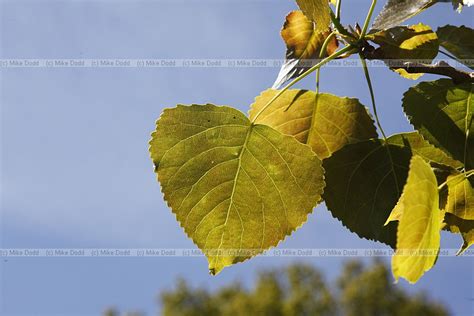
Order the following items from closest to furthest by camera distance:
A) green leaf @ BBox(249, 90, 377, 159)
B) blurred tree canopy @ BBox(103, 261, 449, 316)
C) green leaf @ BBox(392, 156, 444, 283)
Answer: green leaf @ BBox(392, 156, 444, 283)
green leaf @ BBox(249, 90, 377, 159)
blurred tree canopy @ BBox(103, 261, 449, 316)

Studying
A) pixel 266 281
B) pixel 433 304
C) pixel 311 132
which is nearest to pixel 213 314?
pixel 266 281

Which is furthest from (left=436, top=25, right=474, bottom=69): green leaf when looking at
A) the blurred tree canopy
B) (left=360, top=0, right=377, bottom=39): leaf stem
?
the blurred tree canopy

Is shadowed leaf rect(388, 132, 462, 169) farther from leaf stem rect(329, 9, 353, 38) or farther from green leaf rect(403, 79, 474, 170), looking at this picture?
leaf stem rect(329, 9, 353, 38)

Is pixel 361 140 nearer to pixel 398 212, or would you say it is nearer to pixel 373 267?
pixel 398 212

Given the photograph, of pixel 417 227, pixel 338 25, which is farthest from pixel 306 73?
pixel 417 227

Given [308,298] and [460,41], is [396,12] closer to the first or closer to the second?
[460,41]

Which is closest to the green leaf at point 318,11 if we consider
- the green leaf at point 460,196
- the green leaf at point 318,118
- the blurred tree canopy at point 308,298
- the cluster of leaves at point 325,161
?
the cluster of leaves at point 325,161
